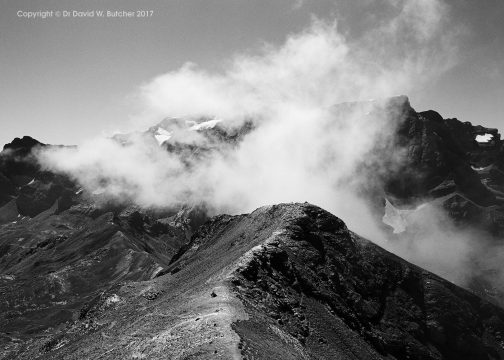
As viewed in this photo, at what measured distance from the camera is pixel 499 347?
13775 centimetres

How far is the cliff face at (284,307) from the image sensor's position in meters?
55.6

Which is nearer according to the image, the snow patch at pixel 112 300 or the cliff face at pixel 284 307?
the cliff face at pixel 284 307

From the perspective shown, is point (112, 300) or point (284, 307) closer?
point (284, 307)

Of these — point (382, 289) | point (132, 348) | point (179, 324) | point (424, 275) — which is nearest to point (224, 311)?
point (179, 324)

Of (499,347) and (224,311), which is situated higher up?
(499,347)

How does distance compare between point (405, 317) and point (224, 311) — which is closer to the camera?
point (224, 311)

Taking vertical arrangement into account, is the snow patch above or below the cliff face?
below

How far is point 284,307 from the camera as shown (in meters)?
72.7

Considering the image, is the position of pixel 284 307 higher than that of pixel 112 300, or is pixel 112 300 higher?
pixel 284 307

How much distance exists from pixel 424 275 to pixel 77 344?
366 ft

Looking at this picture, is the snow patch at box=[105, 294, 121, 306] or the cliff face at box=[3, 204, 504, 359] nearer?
the cliff face at box=[3, 204, 504, 359]

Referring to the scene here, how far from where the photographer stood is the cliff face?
55594mm

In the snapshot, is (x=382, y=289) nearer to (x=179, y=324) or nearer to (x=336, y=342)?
(x=336, y=342)

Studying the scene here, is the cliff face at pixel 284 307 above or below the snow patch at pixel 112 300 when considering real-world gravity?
above
